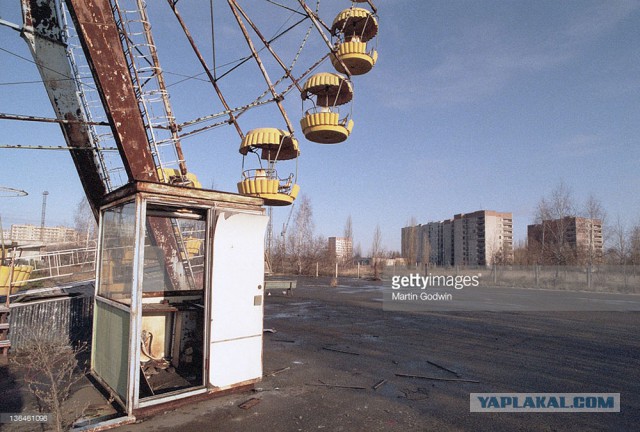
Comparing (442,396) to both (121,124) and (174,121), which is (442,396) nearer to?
(121,124)

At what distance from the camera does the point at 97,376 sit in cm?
643

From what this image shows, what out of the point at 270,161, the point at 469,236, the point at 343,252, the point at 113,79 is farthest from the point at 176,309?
the point at 469,236

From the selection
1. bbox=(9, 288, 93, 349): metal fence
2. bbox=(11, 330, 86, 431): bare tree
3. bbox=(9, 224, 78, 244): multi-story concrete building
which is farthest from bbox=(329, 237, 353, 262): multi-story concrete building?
bbox=(11, 330, 86, 431): bare tree

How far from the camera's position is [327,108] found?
632 inches

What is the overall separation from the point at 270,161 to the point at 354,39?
753cm

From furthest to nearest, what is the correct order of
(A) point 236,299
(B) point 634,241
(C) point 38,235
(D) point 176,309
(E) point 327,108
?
(B) point 634,241
(C) point 38,235
(E) point 327,108
(D) point 176,309
(A) point 236,299

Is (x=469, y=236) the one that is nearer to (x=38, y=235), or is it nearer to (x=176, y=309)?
(x=38, y=235)

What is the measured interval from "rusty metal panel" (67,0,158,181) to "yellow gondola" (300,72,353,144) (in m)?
7.60

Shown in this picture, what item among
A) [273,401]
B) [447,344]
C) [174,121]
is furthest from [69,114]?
[447,344]

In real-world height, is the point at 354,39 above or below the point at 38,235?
above

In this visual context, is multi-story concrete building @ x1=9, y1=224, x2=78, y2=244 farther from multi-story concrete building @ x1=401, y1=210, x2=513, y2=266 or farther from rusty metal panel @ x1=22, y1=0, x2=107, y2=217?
multi-story concrete building @ x1=401, y1=210, x2=513, y2=266

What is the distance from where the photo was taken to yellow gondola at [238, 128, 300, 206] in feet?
49.3

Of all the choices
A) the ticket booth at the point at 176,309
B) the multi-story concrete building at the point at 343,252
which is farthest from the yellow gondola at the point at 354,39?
the multi-story concrete building at the point at 343,252

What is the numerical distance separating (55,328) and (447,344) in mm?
9441
